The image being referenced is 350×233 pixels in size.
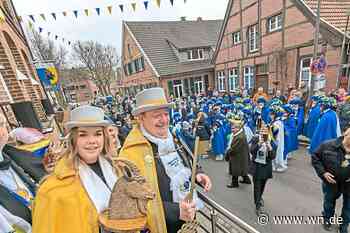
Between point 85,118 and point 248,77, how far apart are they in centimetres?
1599

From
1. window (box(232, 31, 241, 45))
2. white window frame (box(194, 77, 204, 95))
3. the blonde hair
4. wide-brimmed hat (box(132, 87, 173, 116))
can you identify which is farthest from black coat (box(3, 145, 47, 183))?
white window frame (box(194, 77, 204, 95))

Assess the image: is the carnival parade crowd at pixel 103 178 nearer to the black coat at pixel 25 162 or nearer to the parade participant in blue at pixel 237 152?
the black coat at pixel 25 162

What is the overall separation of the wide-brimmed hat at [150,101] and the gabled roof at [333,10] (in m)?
12.1

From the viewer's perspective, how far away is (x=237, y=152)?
4547 millimetres

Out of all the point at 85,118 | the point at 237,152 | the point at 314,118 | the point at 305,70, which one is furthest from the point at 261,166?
the point at 305,70

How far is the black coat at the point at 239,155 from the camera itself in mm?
4371

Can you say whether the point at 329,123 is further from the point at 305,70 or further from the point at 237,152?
the point at 305,70

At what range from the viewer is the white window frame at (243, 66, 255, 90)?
605 inches

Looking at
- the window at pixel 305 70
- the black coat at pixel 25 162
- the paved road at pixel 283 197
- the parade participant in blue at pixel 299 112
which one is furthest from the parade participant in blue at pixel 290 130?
the window at pixel 305 70

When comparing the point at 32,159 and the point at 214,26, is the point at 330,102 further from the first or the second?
the point at 214,26

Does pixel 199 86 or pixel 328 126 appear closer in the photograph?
pixel 328 126

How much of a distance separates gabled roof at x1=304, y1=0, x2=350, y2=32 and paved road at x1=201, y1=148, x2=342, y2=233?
859 centimetres

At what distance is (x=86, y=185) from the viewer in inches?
54.5

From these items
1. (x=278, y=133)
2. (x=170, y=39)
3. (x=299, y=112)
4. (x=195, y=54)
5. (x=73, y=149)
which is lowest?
(x=299, y=112)
